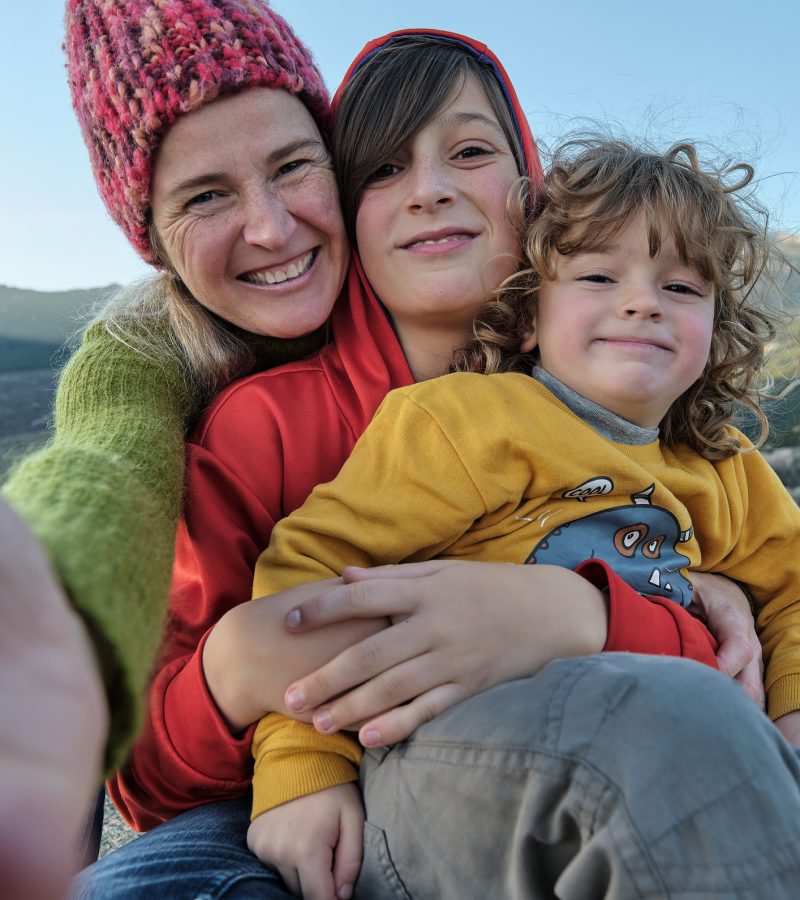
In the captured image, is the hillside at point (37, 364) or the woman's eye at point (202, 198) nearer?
the woman's eye at point (202, 198)

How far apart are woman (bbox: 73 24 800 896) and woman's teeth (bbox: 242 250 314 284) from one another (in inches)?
8.6

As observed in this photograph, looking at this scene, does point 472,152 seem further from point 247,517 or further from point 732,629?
point 732,629

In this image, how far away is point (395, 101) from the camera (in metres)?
1.58

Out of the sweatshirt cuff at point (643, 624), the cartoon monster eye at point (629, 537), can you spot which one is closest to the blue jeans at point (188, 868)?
the sweatshirt cuff at point (643, 624)

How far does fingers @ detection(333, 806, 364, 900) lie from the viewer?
1024mm

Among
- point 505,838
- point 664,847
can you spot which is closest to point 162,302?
point 505,838

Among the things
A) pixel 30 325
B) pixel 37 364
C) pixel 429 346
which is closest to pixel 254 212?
pixel 429 346

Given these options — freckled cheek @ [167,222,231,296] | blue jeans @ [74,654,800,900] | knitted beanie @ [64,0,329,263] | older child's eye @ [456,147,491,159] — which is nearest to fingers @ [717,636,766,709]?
blue jeans @ [74,654,800,900]

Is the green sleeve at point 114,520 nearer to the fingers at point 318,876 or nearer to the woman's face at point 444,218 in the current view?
the fingers at point 318,876

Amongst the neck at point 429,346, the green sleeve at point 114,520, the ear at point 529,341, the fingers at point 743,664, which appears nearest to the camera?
the green sleeve at point 114,520

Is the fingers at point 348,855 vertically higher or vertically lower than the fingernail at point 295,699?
lower

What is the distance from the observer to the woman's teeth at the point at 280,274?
163cm

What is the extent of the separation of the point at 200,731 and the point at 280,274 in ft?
2.80

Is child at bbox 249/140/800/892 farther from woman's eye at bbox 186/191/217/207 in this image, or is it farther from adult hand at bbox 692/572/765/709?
woman's eye at bbox 186/191/217/207
